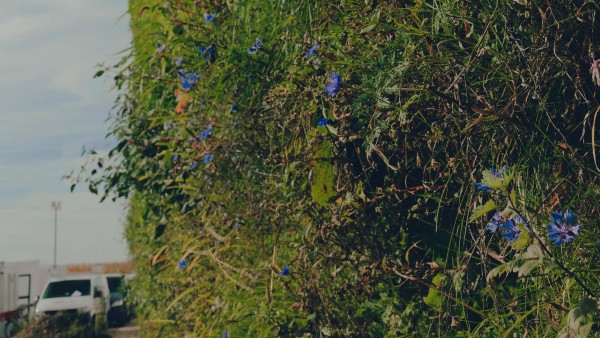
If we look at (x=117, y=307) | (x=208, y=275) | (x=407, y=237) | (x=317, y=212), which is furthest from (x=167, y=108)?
(x=117, y=307)

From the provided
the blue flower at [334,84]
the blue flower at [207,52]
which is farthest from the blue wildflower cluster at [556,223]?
the blue flower at [207,52]

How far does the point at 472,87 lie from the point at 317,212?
37.3 inches

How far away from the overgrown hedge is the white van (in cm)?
1596

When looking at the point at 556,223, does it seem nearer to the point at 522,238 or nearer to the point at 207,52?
the point at 522,238

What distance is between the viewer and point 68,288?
71.6 feet

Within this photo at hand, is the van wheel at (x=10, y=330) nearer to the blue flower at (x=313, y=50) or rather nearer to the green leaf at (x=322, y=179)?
the green leaf at (x=322, y=179)

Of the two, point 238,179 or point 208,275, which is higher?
point 238,179

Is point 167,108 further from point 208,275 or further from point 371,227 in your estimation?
point 371,227

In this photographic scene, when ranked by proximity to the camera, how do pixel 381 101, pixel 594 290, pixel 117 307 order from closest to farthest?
1. pixel 594 290
2. pixel 381 101
3. pixel 117 307

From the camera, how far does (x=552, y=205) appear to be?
2.33 meters

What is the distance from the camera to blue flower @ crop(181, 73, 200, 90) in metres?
4.30

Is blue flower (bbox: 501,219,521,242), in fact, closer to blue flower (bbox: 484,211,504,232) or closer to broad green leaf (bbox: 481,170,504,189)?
blue flower (bbox: 484,211,504,232)

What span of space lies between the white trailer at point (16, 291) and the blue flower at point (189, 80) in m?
13.6

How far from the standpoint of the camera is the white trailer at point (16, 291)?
1700 centimetres
